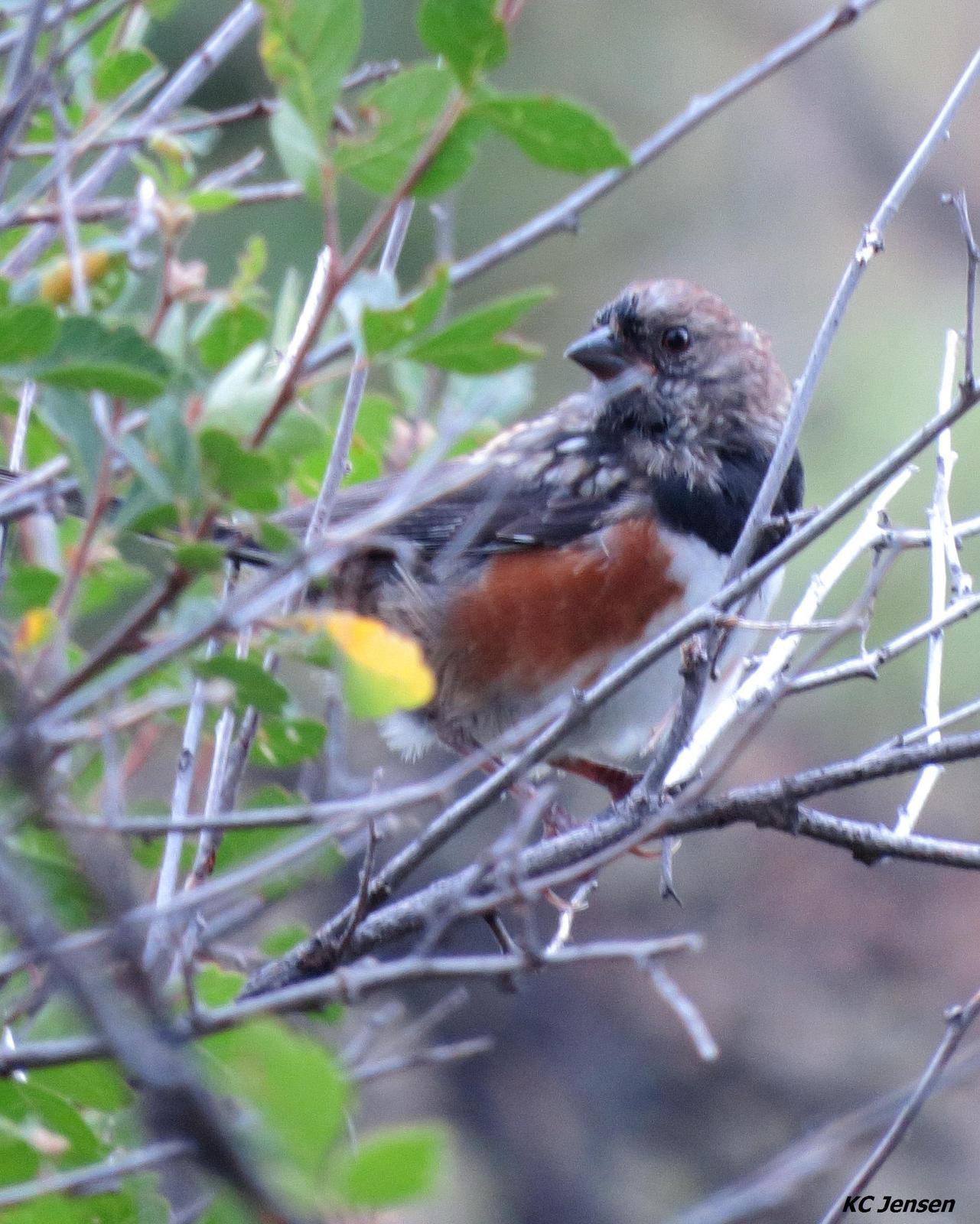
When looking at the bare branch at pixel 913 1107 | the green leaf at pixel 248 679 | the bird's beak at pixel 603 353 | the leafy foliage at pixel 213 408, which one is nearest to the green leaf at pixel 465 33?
the leafy foliage at pixel 213 408

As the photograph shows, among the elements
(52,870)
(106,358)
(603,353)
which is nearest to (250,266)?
(106,358)

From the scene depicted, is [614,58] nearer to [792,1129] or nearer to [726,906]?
[726,906]

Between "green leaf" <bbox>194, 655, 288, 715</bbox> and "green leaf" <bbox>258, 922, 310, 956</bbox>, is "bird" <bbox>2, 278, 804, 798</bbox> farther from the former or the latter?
"green leaf" <bbox>194, 655, 288, 715</bbox>

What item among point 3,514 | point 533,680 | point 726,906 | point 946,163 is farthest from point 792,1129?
point 3,514

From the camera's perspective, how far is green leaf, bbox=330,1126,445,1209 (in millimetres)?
A: 753

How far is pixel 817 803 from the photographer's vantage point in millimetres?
5777

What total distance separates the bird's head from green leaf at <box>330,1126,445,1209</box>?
1.92 metres

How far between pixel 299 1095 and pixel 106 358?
55 centimetres

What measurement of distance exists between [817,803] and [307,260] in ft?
9.26

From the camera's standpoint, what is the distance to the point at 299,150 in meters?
1.05

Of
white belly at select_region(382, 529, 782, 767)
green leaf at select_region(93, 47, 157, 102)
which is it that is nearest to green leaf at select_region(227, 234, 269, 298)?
green leaf at select_region(93, 47, 157, 102)

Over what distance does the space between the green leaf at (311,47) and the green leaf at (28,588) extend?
1.46ft

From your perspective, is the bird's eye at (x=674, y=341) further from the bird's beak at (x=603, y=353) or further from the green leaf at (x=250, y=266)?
the green leaf at (x=250, y=266)

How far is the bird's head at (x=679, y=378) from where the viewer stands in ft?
8.64
